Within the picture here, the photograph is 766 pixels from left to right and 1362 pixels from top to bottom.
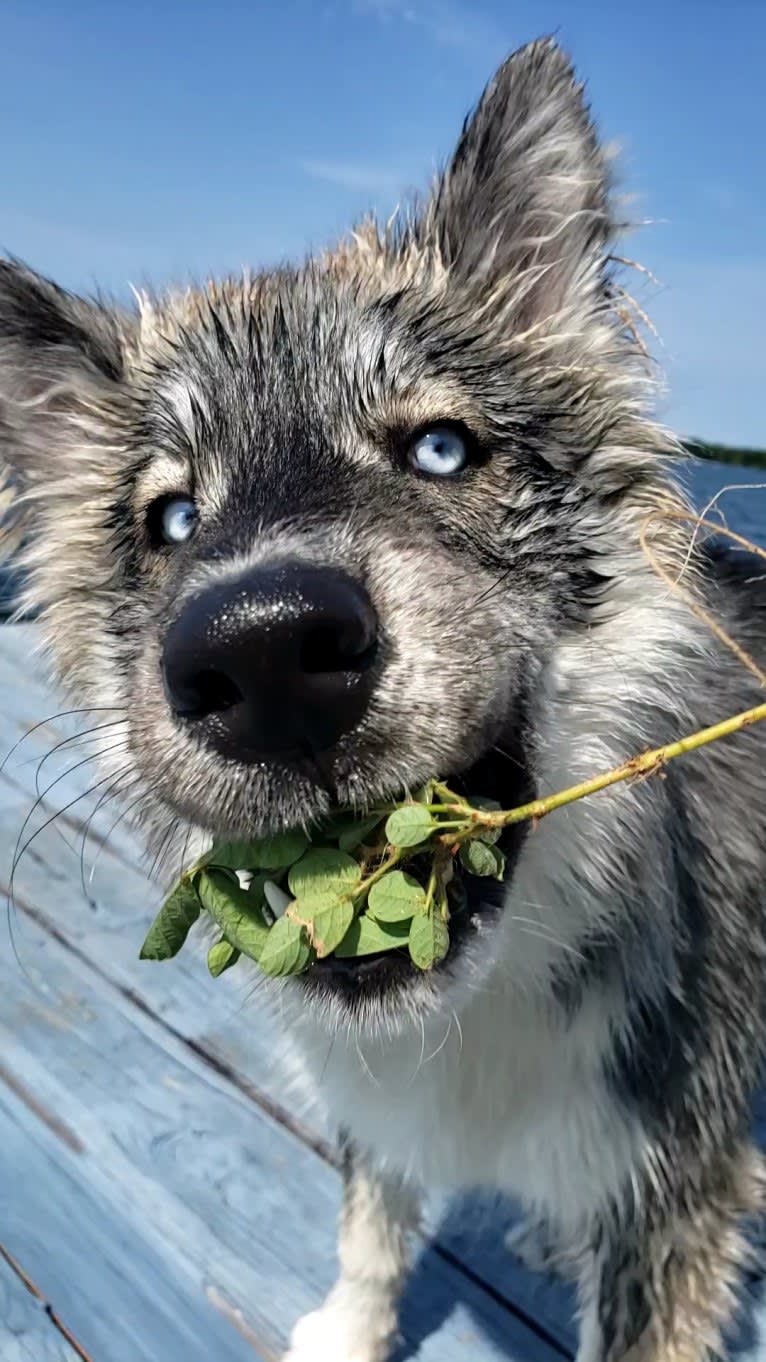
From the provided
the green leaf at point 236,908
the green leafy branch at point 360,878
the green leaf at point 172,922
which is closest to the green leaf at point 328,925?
the green leafy branch at point 360,878

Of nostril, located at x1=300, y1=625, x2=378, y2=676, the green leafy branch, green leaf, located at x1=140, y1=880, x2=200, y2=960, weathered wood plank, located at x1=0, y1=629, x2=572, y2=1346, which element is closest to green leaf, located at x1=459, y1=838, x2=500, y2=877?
the green leafy branch

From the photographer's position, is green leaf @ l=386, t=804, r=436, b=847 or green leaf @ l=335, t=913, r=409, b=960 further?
green leaf @ l=335, t=913, r=409, b=960

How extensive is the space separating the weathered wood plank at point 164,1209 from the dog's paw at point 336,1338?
46mm

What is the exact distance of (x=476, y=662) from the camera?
1322 millimetres

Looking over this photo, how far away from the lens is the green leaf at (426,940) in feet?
3.99

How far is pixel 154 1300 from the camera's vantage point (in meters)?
1.96

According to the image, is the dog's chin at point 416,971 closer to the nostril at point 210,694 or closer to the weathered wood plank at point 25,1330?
the nostril at point 210,694

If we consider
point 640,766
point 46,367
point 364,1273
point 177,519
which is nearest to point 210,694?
point 640,766

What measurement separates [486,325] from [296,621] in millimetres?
890

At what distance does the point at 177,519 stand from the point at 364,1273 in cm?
133

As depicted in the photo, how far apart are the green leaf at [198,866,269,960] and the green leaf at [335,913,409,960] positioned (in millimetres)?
101

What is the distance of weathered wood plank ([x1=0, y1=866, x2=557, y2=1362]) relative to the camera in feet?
6.36

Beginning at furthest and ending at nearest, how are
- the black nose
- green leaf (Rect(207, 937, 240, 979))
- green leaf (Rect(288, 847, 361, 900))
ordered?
green leaf (Rect(207, 937, 240, 979)) → green leaf (Rect(288, 847, 361, 900)) → the black nose

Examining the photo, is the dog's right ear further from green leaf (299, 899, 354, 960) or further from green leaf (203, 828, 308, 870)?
green leaf (299, 899, 354, 960)
